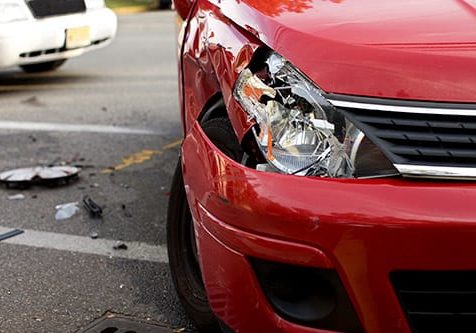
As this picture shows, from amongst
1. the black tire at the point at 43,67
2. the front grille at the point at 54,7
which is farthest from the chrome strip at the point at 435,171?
the black tire at the point at 43,67

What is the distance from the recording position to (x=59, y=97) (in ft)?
26.2

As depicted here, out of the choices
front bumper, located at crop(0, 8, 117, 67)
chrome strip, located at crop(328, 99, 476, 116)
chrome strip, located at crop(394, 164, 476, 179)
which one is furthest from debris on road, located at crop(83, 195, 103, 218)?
front bumper, located at crop(0, 8, 117, 67)

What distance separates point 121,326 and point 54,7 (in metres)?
5.70

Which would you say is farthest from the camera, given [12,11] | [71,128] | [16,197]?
[12,11]

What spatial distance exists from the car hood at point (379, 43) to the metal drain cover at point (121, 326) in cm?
133

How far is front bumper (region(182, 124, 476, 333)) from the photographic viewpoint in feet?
6.46

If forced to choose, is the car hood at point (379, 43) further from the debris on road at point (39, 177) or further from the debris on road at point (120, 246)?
the debris on road at point (39, 177)

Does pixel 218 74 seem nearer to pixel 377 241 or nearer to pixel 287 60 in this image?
pixel 287 60

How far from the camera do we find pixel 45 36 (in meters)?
7.95

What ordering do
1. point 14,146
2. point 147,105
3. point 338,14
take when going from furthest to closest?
point 147,105 < point 14,146 < point 338,14

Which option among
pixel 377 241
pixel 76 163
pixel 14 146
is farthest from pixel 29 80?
pixel 377 241

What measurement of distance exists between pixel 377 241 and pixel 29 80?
25.5 feet

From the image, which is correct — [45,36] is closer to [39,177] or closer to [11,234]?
[39,177]

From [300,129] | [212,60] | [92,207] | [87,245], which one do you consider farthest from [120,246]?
[300,129]
